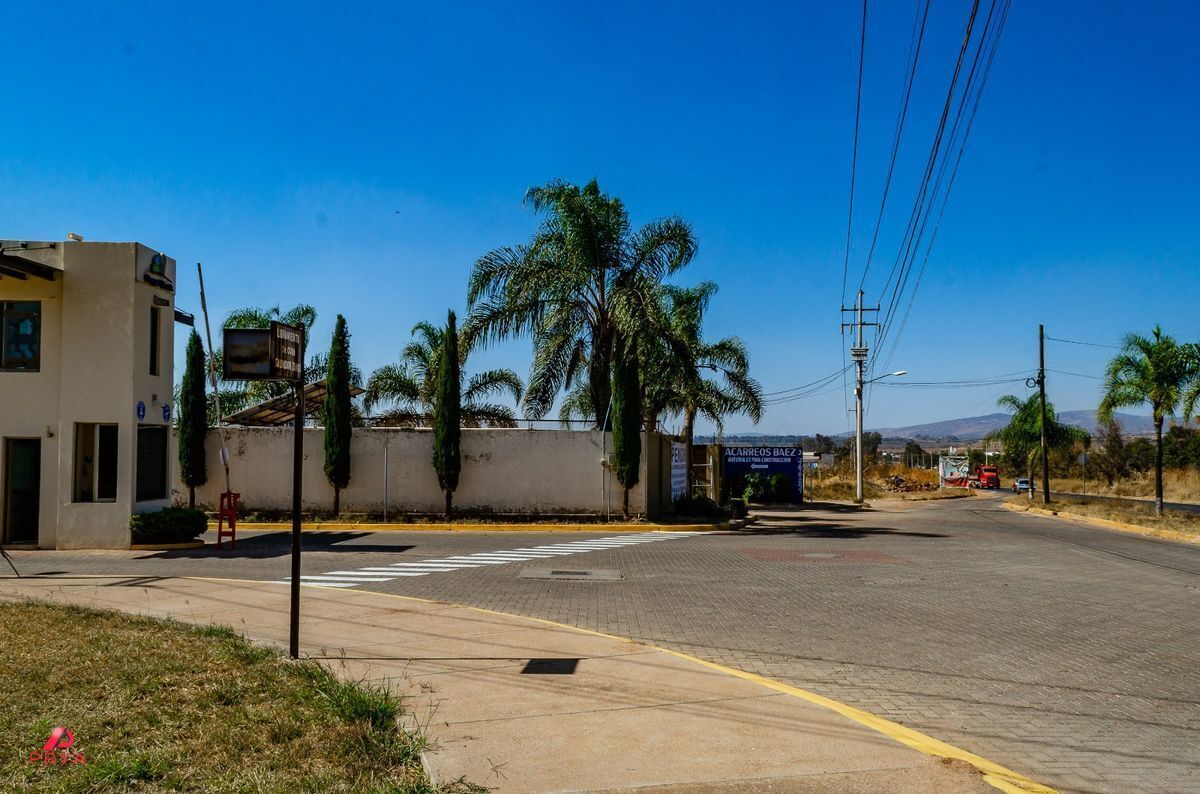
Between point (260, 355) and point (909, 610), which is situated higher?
point (260, 355)

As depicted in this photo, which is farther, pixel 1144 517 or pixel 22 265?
pixel 1144 517

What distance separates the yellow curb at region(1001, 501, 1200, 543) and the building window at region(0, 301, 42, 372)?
2806cm

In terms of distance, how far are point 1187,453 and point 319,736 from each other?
274ft

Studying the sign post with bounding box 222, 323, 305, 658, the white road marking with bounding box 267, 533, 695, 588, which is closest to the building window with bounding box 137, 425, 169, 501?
the white road marking with bounding box 267, 533, 695, 588

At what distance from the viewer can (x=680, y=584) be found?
551 inches

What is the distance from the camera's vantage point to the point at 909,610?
38.7ft

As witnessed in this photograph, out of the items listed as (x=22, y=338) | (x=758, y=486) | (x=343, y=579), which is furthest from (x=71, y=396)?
(x=758, y=486)

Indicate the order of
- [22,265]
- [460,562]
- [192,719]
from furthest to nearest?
[22,265] < [460,562] < [192,719]

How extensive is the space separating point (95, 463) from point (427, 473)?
9.21 meters

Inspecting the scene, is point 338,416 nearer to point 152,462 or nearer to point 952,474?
point 152,462

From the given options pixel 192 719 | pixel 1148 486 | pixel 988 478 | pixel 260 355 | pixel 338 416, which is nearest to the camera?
pixel 192 719

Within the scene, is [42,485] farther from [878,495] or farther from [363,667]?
[878,495]

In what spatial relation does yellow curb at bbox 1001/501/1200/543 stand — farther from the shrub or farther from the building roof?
the building roof

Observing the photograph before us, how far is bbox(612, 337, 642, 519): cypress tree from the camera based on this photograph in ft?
85.7
